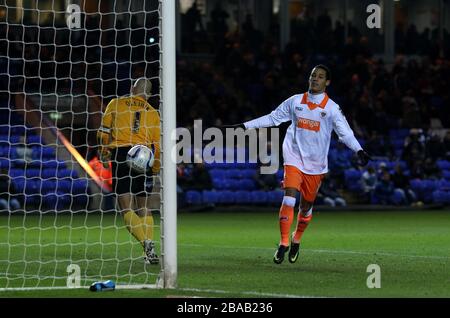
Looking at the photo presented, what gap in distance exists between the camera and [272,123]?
12484mm

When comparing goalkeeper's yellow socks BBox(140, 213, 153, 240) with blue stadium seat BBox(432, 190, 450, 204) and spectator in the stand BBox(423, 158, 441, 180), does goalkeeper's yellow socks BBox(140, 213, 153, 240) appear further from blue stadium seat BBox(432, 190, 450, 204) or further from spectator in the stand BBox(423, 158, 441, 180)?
spectator in the stand BBox(423, 158, 441, 180)

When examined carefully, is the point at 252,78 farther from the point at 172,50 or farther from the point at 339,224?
the point at 172,50

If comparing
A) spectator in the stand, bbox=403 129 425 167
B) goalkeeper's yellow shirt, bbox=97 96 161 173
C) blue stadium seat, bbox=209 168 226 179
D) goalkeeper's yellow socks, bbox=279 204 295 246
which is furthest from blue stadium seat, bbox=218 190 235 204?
goalkeeper's yellow socks, bbox=279 204 295 246

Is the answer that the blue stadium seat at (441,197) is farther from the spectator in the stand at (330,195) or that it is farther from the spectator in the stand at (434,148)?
the spectator in the stand at (330,195)

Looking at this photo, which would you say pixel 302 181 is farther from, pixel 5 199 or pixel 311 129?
pixel 5 199

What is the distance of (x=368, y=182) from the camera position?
24.9 m

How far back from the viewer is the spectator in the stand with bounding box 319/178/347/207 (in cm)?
2430

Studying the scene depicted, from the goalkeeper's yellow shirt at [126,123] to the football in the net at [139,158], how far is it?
0.23 meters

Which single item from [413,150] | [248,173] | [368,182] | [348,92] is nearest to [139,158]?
[248,173]

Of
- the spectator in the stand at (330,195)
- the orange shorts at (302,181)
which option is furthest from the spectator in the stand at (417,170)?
the orange shorts at (302,181)

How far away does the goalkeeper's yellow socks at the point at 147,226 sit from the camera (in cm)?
1192

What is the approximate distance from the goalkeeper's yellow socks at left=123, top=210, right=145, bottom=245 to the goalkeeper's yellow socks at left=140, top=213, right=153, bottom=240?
1.9 inches
